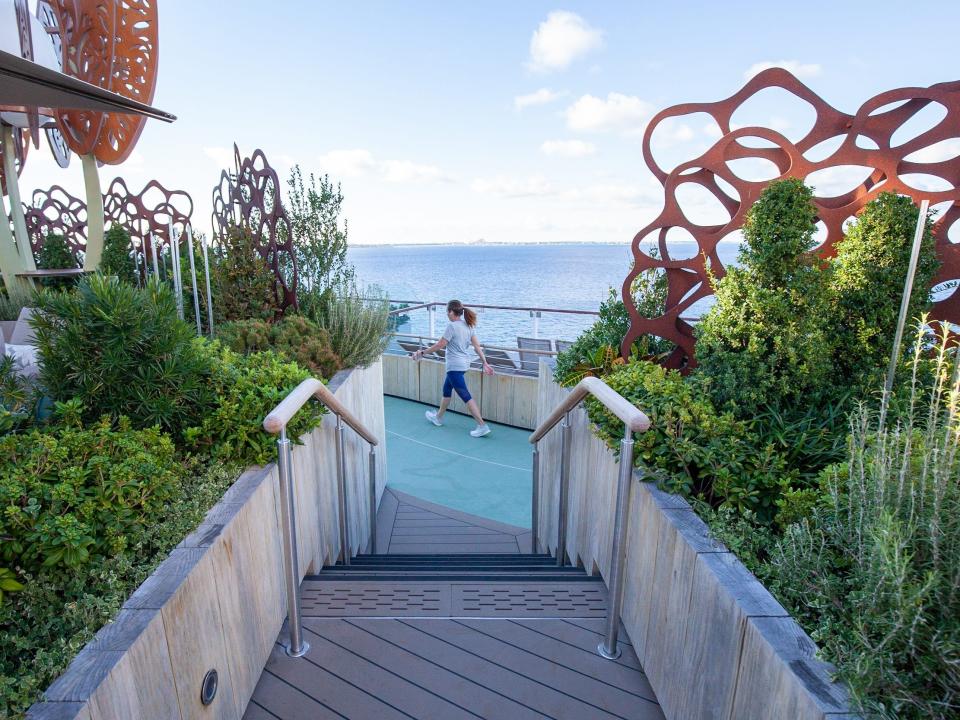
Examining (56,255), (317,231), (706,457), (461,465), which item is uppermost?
(317,231)

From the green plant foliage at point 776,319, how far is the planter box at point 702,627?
31.4 inches

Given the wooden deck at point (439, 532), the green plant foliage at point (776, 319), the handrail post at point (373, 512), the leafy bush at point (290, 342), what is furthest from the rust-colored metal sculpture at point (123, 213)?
the green plant foliage at point (776, 319)

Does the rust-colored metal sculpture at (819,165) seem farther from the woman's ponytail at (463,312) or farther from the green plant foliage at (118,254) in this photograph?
the green plant foliage at (118,254)

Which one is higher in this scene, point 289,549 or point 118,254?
point 118,254

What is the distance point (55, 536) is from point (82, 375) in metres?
0.91

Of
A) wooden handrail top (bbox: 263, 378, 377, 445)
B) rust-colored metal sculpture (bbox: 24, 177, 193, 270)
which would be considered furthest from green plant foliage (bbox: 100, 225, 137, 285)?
wooden handrail top (bbox: 263, 378, 377, 445)

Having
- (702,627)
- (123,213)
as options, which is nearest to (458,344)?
(702,627)

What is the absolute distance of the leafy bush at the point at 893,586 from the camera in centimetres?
105

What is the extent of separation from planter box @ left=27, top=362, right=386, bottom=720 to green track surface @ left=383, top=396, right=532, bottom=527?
2579 millimetres

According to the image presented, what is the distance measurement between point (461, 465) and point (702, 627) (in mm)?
4635


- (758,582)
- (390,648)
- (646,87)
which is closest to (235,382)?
(390,648)

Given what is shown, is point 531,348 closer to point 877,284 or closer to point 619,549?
point 877,284

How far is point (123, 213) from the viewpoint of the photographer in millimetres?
10562

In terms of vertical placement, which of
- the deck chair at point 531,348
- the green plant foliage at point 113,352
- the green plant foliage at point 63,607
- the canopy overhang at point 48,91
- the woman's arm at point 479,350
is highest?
the canopy overhang at point 48,91
